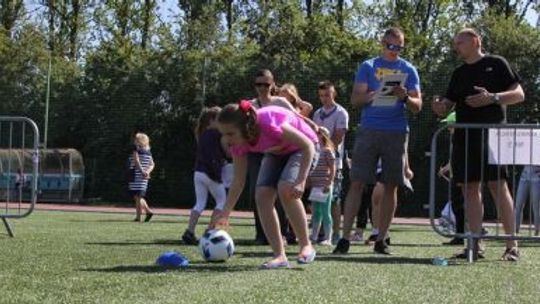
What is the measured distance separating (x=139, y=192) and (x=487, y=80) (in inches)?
336

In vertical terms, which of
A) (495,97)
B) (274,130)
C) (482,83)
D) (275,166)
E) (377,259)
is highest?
(482,83)

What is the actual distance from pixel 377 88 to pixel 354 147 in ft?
1.86

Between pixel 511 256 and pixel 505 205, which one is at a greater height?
pixel 505 205

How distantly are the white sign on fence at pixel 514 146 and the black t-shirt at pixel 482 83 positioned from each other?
17 cm

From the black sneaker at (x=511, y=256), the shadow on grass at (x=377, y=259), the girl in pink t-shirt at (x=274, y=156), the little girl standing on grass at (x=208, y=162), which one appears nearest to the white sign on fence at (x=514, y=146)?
the black sneaker at (x=511, y=256)

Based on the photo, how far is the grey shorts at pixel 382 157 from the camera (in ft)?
23.9

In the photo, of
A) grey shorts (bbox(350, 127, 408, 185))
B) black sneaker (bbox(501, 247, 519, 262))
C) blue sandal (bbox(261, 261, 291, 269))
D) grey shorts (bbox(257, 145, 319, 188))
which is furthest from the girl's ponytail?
black sneaker (bbox(501, 247, 519, 262))

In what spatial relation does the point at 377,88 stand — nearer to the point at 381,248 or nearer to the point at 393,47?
the point at 393,47

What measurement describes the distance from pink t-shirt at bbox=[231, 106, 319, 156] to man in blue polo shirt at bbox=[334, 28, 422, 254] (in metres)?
1.31

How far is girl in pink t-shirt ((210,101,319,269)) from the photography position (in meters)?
5.66

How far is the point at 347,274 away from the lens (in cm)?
556

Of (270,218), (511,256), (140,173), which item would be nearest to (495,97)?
(511,256)

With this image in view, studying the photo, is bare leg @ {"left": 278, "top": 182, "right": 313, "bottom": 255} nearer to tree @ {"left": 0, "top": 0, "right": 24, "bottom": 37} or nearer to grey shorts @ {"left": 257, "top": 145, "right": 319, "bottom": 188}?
grey shorts @ {"left": 257, "top": 145, "right": 319, "bottom": 188}

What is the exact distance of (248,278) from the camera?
5.23m
